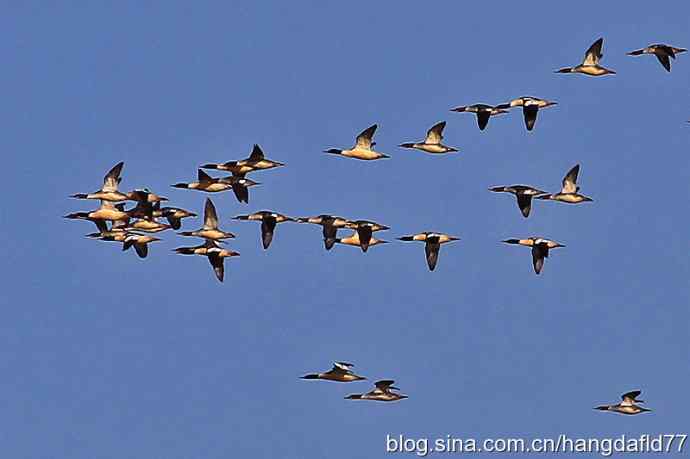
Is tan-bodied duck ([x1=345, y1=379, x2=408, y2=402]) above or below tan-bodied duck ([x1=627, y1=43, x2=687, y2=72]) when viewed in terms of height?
below

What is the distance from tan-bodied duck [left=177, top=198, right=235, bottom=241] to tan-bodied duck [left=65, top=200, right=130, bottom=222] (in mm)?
1935

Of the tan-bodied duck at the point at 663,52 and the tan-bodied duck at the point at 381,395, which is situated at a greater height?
the tan-bodied duck at the point at 663,52

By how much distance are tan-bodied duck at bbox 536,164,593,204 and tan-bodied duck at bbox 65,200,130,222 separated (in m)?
12.4

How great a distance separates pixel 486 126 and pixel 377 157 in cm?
340

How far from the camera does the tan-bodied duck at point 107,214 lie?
78006 mm

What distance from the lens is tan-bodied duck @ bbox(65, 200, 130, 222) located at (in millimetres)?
78006

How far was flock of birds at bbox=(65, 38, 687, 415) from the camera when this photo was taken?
251ft

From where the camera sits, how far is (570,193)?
78625 millimetres

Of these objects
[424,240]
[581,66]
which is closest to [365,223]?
[424,240]

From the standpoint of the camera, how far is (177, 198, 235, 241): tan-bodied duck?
78.2 metres

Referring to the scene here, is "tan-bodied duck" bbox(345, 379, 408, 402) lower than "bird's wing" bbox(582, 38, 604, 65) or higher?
lower

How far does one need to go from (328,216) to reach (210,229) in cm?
356

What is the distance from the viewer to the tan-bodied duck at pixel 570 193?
78.1 m

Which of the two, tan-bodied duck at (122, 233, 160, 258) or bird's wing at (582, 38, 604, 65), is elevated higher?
bird's wing at (582, 38, 604, 65)
